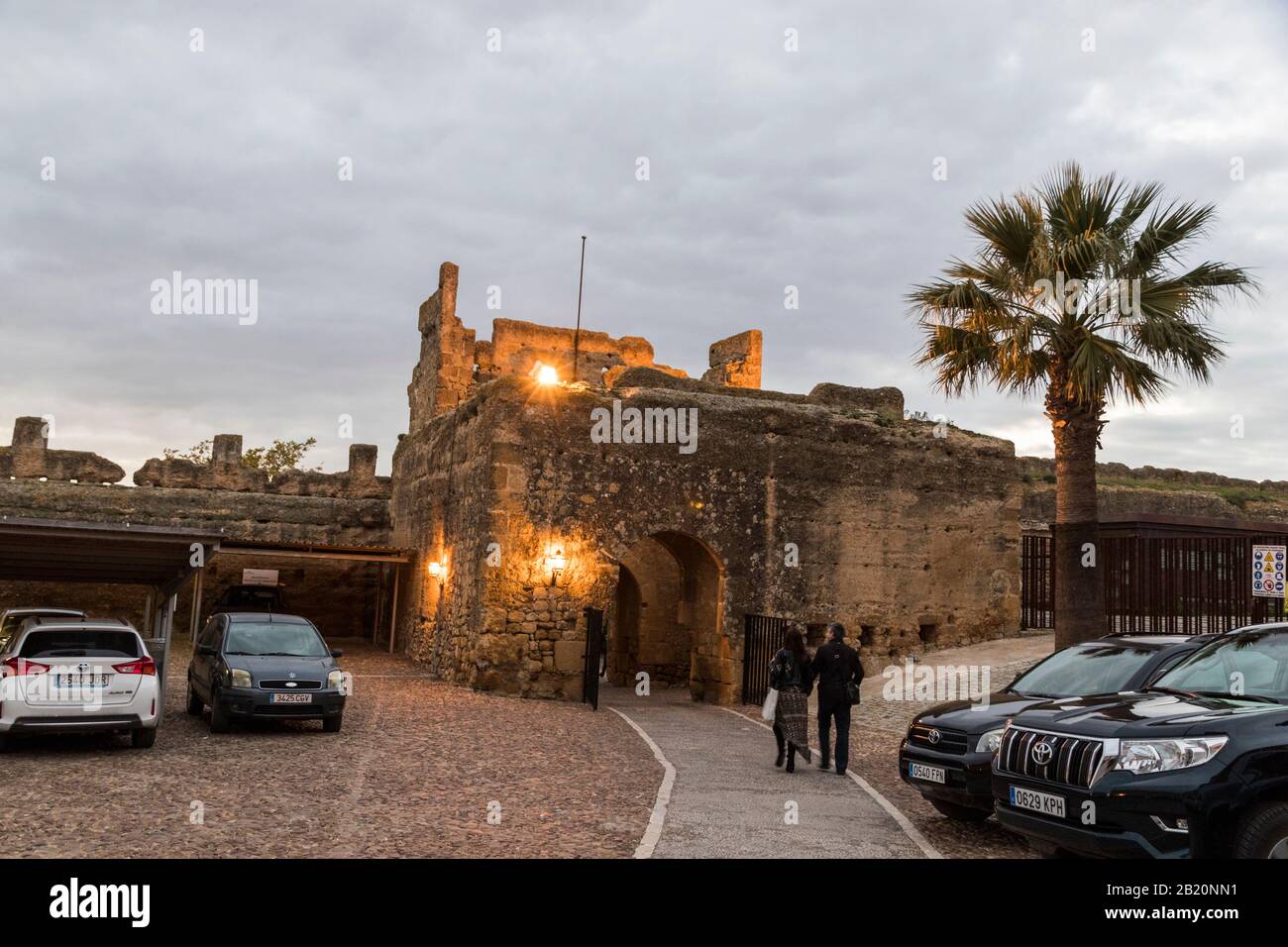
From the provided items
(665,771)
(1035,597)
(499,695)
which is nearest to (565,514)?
(499,695)

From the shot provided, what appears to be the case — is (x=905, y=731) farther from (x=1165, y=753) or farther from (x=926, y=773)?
(x=1165, y=753)

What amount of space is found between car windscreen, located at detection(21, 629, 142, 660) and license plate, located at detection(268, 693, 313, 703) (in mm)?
1766

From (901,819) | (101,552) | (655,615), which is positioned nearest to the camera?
(901,819)

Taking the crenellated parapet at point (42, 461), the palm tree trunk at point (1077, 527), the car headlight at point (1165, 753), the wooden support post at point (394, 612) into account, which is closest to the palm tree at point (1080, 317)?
the palm tree trunk at point (1077, 527)

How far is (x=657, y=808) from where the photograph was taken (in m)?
9.09

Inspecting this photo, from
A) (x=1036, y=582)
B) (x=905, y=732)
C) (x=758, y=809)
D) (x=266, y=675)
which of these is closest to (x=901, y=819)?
(x=758, y=809)

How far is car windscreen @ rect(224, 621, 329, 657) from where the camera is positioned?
13828 millimetres

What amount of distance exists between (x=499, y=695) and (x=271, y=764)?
6687 mm

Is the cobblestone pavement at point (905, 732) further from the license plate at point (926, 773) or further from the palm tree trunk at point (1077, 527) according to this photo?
the palm tree trunk at point (1077, 527)

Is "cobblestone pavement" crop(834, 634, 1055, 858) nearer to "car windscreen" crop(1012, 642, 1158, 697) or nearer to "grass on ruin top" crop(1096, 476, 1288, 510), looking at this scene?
"car windscreen" crop(1012, 642, 1158, 697)

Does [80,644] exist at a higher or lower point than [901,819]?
higher

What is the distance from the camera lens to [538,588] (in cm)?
1770

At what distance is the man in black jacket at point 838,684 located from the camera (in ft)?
37.8

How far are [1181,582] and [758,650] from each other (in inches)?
281
